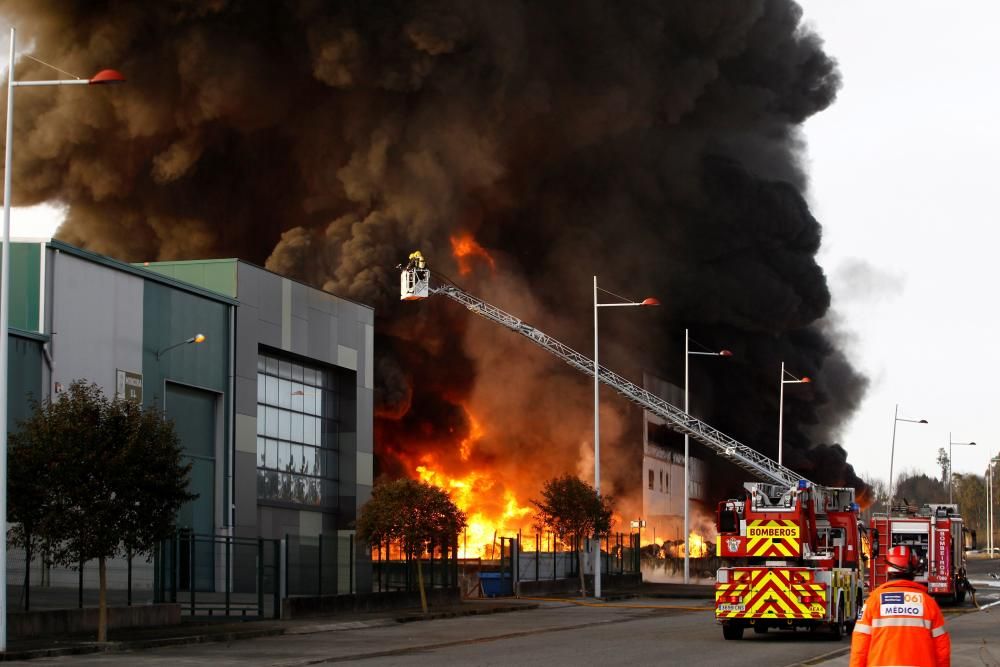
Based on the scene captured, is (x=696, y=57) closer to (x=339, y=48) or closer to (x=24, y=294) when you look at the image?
(x=339, y=48)

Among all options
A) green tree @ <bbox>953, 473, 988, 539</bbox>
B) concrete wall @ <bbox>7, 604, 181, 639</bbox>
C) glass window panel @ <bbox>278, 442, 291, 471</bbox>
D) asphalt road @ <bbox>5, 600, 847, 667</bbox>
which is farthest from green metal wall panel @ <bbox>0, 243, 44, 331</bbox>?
green tree @ <bbox>953, 473, 988, 539</bbox>

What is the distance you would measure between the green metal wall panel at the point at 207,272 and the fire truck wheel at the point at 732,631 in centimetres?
2091

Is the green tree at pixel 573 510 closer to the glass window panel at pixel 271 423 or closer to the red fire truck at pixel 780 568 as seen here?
the glass window panel at pixel 271 423

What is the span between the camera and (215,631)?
27.0 m

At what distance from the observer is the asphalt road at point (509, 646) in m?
21.0

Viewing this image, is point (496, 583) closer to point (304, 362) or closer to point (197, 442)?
point (304, 362)

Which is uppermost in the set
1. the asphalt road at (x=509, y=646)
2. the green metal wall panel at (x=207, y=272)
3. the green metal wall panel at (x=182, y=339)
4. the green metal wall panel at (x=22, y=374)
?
the green metal wall panel at (x=207, y=272)

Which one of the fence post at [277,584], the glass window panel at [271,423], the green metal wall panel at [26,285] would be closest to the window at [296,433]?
the glass window panel at [271,423]

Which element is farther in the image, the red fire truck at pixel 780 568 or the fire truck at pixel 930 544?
the fire truck at pixel 930 544

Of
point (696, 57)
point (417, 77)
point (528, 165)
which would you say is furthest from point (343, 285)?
point (696, 57)

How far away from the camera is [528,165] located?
66125mm

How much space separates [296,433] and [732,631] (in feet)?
77.0

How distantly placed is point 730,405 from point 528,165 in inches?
725

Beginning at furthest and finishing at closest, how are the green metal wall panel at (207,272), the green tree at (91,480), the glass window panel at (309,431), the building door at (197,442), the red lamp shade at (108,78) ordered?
the glass window panel at (309,431), the green metal wall panel at (207,272), the building door at (197,442), the green tree at (91,480), the red lamp shade at (108,78)
